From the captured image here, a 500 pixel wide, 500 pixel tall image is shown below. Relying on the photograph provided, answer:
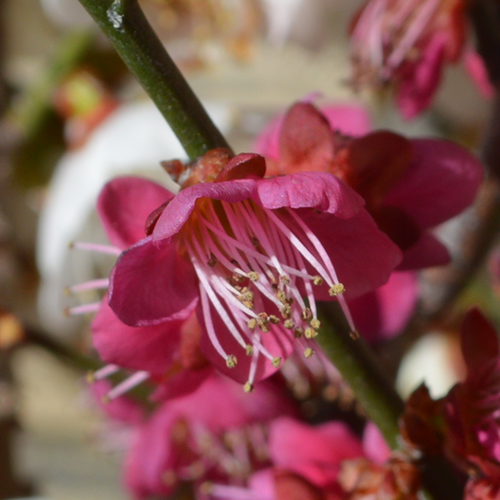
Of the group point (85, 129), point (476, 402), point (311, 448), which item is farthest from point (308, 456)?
point (85, 129)

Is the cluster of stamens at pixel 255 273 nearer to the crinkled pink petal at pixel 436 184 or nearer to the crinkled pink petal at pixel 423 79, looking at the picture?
the crinkled pink petal at pixel 436 184

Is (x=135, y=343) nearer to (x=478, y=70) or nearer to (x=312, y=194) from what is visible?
(x=312, y=194)

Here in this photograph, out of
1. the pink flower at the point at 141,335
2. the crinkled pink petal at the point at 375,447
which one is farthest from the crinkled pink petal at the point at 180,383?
the crinkled pink petal at the point at 375,447

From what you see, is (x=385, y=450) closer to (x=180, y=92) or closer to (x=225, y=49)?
(x=180, y=92)

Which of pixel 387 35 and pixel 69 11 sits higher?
pixel 69 11

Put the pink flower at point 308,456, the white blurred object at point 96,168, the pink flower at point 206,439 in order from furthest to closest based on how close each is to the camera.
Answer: the white blurred object at point 96,168 < the pink flower at point 206,439 < the pink flower at point 308,456
